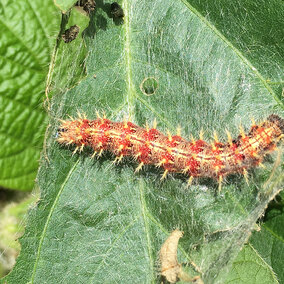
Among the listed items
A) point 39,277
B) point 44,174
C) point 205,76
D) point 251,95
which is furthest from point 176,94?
point 39,277

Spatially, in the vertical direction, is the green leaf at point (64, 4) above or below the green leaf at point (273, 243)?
above

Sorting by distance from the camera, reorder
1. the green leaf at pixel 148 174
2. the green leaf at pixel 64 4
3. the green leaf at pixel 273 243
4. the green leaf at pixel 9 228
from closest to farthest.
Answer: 1. the green leaf at pixel 64 4
2. the green leaf at pixel 148 174
3. the green leaf at pixel 273 243
4. the green leaf at pixel 9 228

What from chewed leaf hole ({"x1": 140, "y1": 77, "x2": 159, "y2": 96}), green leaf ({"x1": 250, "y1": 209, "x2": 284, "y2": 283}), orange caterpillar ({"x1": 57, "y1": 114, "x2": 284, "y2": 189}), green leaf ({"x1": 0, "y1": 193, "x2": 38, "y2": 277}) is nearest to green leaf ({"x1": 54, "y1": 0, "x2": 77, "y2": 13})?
chewed leaf hole ({"x1": 140, "y1": 77, "x2": 159, "y2": 96})

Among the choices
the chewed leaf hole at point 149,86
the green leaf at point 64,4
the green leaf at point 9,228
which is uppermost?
the green leaf at point 64,4

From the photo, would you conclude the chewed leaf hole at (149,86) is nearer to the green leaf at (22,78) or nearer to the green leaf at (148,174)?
the green leaf at (148,174)

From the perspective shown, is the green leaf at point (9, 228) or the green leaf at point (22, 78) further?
the green leaf at point (9, 228)

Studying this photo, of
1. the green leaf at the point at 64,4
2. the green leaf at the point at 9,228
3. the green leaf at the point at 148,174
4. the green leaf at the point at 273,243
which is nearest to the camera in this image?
the green leaf at the point at 64,4

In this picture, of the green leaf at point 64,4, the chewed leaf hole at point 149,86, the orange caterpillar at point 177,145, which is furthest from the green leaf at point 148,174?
the green leaf at point 64,4
